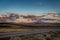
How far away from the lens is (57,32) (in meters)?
→ 4.18

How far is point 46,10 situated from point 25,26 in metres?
0.76

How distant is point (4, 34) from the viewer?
392 centimetres

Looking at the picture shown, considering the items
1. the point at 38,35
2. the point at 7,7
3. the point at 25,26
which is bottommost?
the point at 38,35

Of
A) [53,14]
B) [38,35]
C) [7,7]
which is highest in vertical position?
[7,7]

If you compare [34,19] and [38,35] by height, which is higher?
[34,19]

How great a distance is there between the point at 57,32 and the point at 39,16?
68cm

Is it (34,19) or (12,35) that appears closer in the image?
(12,35)

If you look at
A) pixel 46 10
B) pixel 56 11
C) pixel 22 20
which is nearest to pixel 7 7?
pixel 22 20

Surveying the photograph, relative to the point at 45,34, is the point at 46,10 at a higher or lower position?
higher

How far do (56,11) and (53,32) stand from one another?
24.2 inches

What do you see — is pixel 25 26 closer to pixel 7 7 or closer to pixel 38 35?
pixel 38 35

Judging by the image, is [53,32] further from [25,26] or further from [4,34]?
[4,34]

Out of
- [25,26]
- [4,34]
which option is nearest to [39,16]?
[25,26]

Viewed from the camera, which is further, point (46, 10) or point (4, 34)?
point (46, 10)
